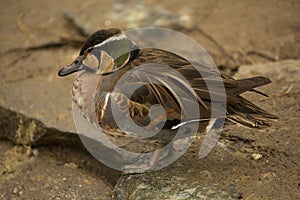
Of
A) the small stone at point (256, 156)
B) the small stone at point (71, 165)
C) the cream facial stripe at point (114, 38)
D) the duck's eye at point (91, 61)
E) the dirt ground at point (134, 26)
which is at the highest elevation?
the cream facial stripe at point (114, 38)

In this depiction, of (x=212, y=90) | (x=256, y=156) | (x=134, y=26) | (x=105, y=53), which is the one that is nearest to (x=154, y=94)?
(x=212, y=90)

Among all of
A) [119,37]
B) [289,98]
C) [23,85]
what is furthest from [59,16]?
[289,98]

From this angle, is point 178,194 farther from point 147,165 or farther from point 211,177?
point 147,165

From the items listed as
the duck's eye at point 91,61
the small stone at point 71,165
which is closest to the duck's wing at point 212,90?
the duck's eye at point 91,61

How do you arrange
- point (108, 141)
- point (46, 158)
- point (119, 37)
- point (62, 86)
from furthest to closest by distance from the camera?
point (62, 86) → point (46, 158) → point (108, 141) → point (119, 37)

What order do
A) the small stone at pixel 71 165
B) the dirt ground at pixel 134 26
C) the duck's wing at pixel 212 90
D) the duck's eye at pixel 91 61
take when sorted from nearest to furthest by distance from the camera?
the duck's wing at pixel 212 90, the dirt ground at pixel 134 26, the duck's eye at pixel 91 61, the small stone at pixel 71 165

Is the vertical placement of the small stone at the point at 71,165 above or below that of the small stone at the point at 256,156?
below

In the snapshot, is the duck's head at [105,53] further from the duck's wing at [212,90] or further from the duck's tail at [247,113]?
the duck's tail at [247,113]

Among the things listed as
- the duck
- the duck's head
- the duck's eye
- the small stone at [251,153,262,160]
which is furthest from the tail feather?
the duck's eye
